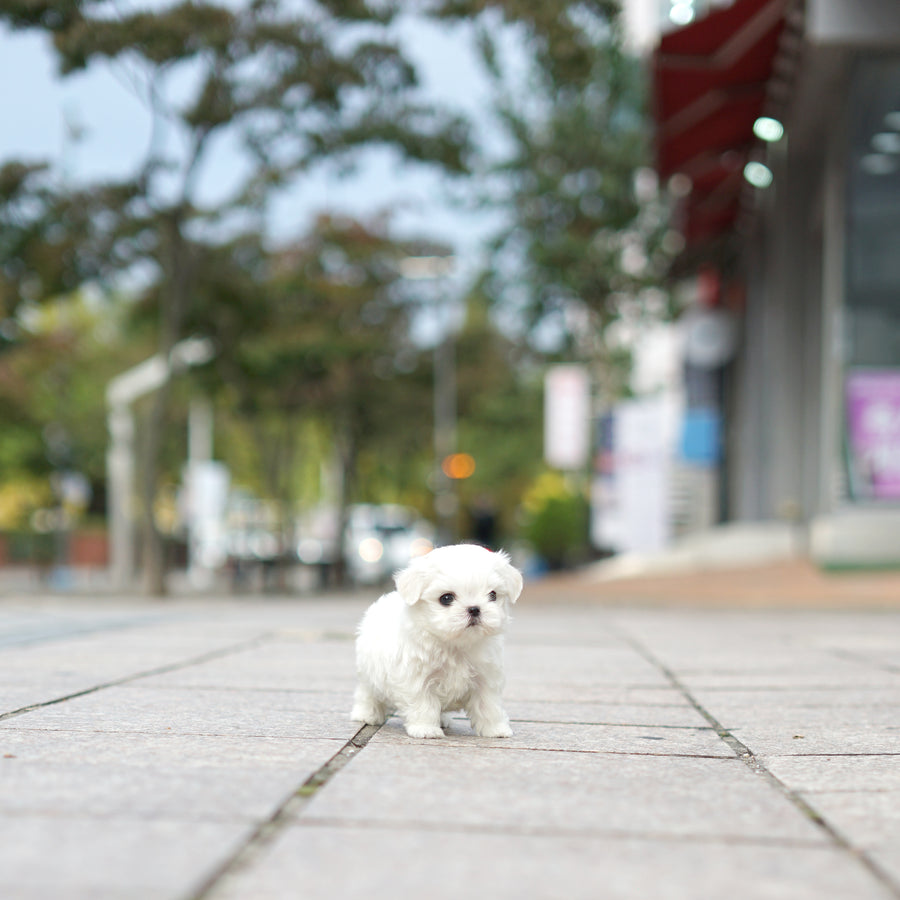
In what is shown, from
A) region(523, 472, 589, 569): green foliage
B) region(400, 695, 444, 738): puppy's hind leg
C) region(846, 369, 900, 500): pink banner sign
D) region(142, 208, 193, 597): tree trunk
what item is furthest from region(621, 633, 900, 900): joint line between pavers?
region(523, 472, 589, 569): green foliage

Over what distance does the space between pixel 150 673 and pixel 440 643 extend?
2736mm

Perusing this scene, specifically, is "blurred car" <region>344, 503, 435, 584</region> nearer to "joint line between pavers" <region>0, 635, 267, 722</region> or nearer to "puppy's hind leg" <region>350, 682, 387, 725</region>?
"joint line between pavers" <region>0, 635, 267, 722</region>

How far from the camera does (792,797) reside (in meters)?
3.84

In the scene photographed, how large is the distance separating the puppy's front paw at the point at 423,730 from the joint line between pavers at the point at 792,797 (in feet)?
3.47

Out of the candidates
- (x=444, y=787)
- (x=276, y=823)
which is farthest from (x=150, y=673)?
(x=276, y=823)

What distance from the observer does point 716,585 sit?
1823 centimetres

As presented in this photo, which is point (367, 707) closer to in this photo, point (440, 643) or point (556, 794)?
point (440, 643)

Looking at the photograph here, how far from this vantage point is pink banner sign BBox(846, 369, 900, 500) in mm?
17000

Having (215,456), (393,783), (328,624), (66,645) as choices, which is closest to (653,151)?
(328,624)

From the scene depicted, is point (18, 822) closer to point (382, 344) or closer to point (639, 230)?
point (382, 344)

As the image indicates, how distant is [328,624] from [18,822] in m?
8.77

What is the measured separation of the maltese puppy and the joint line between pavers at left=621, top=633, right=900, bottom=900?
865 millimetres

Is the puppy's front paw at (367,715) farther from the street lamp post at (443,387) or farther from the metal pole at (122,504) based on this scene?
the street lamp post at (443,387)

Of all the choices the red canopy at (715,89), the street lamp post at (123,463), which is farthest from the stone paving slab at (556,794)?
the street lamp post at (123,463)
